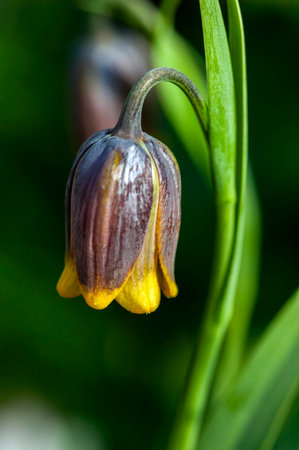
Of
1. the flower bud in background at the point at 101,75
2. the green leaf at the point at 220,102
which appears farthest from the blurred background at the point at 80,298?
the green leaf at the point at 220,102

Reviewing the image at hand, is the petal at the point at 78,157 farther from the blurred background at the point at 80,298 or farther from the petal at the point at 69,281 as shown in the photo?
the blurred background at the point at 80,298

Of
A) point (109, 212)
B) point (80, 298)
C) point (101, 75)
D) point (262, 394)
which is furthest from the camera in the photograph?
point (80, 298)

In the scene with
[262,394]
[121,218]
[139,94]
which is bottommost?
[262,394]

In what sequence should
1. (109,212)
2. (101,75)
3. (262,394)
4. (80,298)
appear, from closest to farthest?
(109,212)
(262,394)
(101,75)
(80,298)

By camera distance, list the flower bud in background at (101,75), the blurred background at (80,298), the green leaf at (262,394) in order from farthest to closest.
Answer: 1. the blurred background at (80,298)
2. the flower bud in background at (101,75)
3. the green leaf at (262,394)

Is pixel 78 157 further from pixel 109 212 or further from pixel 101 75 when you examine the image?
pixel 101 75

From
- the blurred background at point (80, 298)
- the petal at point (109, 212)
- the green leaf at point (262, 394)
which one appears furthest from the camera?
the blurred background at point (80, 298)

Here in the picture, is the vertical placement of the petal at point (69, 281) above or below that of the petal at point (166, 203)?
below

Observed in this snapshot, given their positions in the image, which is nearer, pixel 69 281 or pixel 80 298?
pixel 69 281

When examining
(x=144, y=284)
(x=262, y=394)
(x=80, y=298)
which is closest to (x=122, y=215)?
(x=144, y=284)
